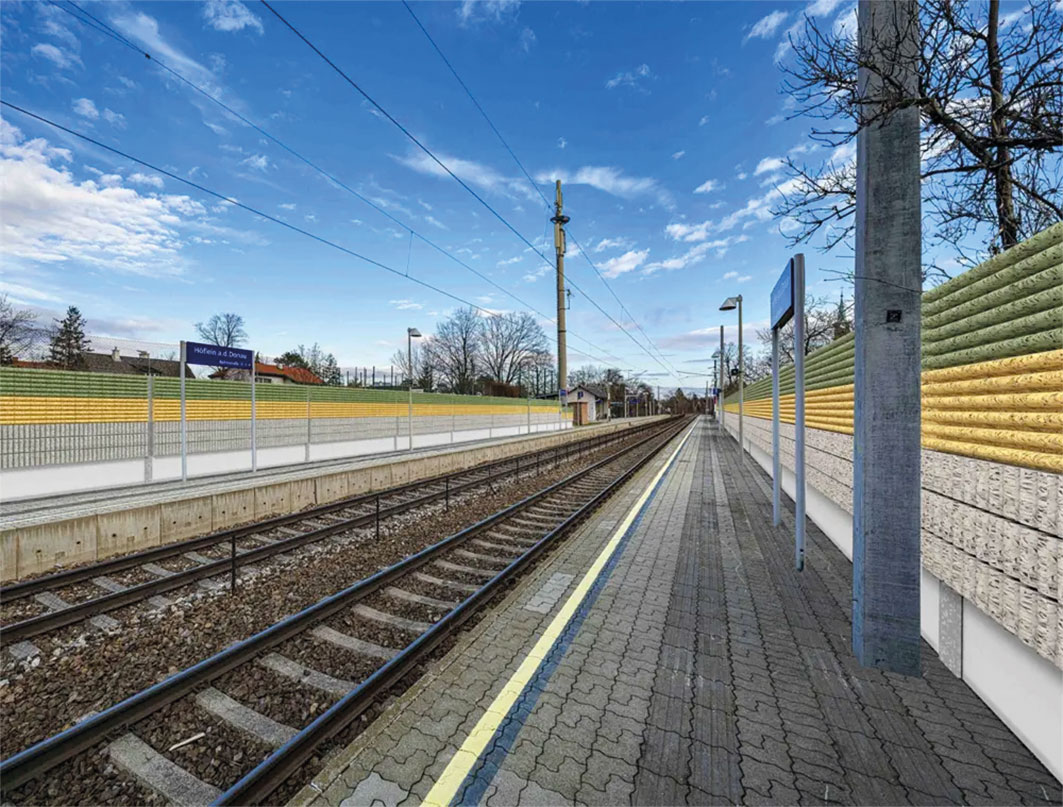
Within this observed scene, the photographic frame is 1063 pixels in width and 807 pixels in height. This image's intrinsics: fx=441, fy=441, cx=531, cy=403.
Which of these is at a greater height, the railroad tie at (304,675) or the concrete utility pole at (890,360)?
the concrete utility pole at (890,360)

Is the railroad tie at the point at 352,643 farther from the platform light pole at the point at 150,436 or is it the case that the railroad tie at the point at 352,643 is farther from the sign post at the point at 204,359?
the platform light pole at the point at 150,436

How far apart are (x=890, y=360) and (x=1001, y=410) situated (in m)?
0.66

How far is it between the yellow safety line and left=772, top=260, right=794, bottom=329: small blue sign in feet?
13.8

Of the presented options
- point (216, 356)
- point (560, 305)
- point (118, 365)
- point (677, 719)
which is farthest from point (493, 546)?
point (560, 305)

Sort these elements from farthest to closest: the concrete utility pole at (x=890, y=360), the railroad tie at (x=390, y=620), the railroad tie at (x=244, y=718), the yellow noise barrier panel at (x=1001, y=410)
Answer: the railroad tie at (x=390, y=620)
the concrete utility pole at (x=890, y=360)
the railroad tie at (x=244, y=718)
the yellow noise barrier panel at (x=1001, y=410)

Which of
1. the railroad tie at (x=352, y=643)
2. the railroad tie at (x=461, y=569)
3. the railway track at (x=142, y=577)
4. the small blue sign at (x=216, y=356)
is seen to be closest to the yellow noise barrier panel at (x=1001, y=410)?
the railroad tie at (x=352, y=643)

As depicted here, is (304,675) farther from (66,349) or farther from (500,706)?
(66,349)

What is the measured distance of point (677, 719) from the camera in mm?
2795

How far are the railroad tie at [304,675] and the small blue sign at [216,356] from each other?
394 inches

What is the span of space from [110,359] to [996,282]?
15.5 m

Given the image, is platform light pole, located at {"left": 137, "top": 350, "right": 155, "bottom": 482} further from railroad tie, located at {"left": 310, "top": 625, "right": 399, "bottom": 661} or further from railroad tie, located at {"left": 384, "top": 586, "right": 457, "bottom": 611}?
railroad tie, located at {"left": 310, "top": 625, "right": 399, "bottom": 661}

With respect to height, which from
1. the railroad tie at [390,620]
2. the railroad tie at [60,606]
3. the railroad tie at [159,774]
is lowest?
the railroad tie at [60,606]

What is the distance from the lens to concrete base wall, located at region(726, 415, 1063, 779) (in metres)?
2.36

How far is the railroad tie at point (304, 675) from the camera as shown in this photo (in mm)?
3328
